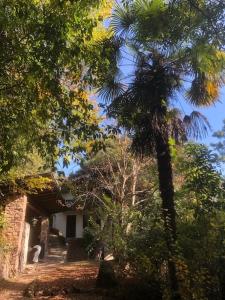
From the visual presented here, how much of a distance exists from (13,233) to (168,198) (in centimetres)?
786

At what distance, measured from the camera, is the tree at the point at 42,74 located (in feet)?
23.0

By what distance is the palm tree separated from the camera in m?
10.3

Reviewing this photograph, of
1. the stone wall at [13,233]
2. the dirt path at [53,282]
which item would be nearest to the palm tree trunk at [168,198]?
the dirt path at [53,282]

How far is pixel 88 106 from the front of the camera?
8492 millimetres

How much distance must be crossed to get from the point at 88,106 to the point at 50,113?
90 centimetres

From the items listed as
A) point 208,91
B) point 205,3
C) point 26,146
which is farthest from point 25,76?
point 208,91

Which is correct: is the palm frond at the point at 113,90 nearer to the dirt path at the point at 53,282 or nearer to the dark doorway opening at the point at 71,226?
the dirt path at the point at 53,282

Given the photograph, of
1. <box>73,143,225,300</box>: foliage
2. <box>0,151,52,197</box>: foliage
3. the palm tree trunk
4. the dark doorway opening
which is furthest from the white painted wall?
the palm tree trunk

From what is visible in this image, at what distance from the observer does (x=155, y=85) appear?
36.6 ft

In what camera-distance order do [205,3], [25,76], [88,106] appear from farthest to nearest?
[88,106], [25,76], [205,3]

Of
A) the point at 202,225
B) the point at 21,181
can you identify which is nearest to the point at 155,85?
the point at 202,225

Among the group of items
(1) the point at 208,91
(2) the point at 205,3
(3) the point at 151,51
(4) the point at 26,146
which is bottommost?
(4) the point at 26,146

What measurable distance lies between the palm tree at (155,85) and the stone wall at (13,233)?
668 cm

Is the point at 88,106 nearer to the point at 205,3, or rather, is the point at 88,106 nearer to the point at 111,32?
the point at 205,3
